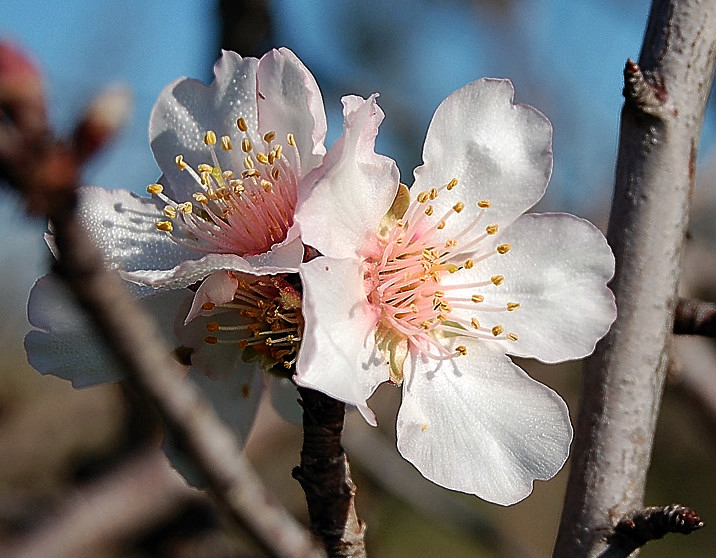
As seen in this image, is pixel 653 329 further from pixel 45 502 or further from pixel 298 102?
pixel 45 502

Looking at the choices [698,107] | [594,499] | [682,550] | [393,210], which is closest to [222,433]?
[393,210]

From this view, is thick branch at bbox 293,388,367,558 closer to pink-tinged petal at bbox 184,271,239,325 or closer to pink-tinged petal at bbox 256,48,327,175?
pink-tinged petal at bbox 184,271,239,325

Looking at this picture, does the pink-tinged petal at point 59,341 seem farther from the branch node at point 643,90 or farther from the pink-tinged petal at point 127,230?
the branch node at point 643,90

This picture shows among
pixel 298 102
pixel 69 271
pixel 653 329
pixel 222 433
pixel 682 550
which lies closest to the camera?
pixel 69 271

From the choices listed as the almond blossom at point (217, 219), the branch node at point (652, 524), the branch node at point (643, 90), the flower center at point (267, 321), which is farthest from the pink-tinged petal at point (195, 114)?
the branch node at point (652, 524)

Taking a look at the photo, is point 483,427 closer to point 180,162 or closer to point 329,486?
point 329,486

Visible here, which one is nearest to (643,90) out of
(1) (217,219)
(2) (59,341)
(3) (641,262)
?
(3) (641,262)
